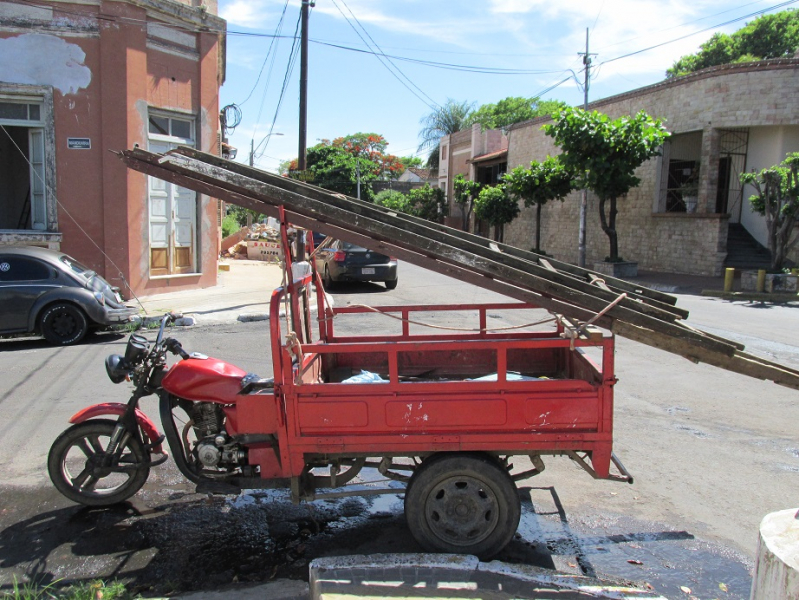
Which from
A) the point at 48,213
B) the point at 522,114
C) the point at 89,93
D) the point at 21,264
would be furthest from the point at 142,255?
the point at 522,114

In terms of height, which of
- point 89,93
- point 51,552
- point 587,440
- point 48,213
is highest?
point 89,93

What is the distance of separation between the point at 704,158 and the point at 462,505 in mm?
22350

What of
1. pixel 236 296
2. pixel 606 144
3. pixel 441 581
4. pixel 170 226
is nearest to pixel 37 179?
pixel 170 226

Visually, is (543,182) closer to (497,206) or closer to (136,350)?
(497,206)

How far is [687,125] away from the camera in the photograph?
22.9 meters

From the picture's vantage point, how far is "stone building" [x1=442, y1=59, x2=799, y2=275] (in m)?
20.9

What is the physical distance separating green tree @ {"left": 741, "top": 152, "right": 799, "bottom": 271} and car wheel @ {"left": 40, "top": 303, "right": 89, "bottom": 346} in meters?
17.4

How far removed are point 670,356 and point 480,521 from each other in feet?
20.9

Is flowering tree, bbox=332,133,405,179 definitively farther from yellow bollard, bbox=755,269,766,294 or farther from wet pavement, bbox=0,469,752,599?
wet pavement, bbox=0,469,752,599

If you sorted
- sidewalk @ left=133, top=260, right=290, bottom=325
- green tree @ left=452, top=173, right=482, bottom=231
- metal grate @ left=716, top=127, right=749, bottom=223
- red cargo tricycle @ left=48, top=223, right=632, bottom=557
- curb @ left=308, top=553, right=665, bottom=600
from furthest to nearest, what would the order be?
green tree @ left=452, top=173, right=482, bottom=231 → metal grate @ left=716, top=127, right=749, bottom=223 → sidewalk @ left=133, top=260, right=290, bottom=325 → red cargo tricycle @ left=48, top=223, right=632, bottom=557 → curb @ left=308, top=553, right=665, bottom=600

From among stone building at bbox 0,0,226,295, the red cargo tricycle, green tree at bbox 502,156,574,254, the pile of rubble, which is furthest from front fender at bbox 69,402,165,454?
green tree at bbox 502,156,574,254

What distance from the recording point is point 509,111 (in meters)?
57.1

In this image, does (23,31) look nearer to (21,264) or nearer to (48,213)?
(48,213)

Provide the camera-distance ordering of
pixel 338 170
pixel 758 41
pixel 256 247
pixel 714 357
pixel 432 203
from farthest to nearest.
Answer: pixel 338 170
pixel 432 203
pixel 758 41
pixel 256 247
pixel 714 357
